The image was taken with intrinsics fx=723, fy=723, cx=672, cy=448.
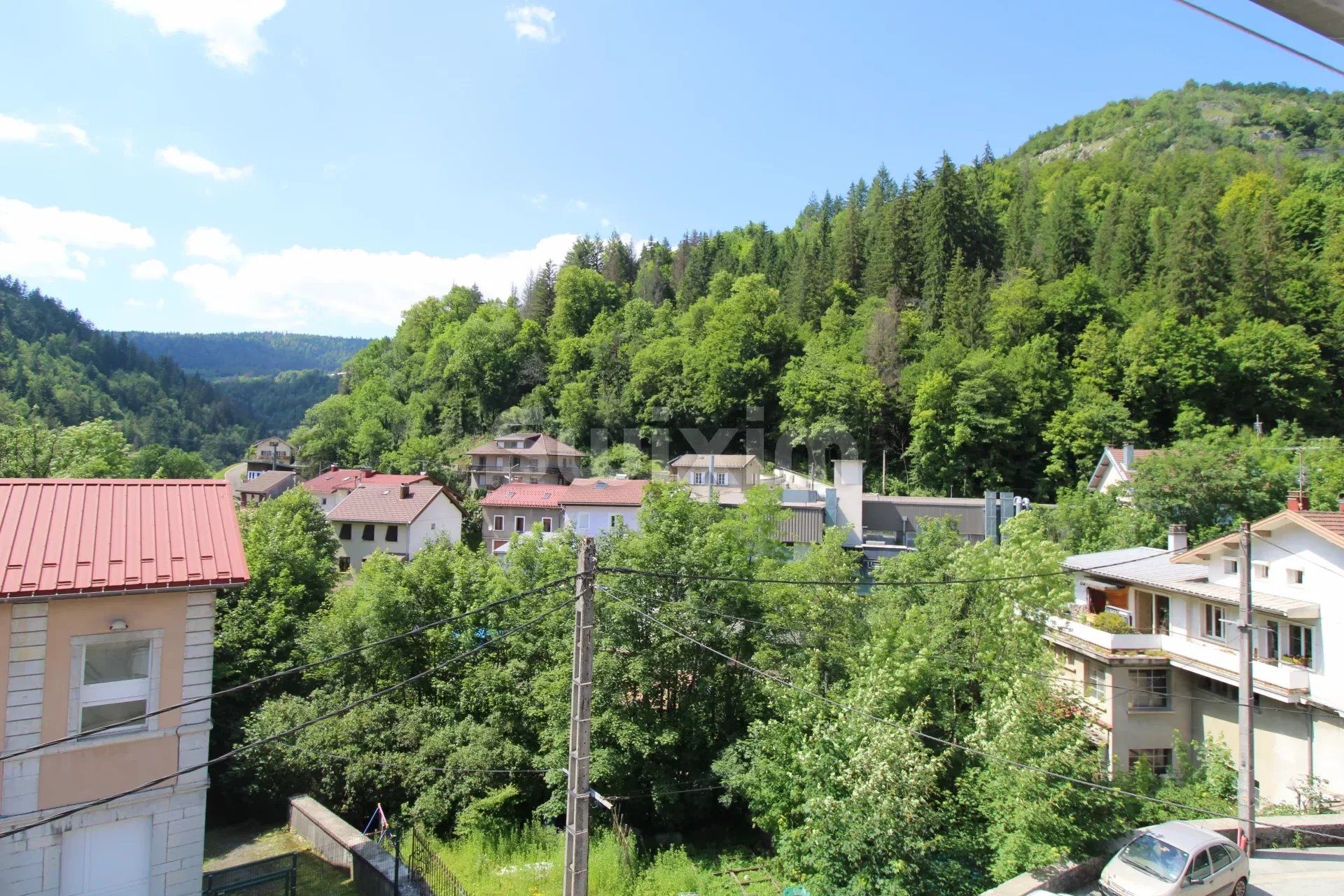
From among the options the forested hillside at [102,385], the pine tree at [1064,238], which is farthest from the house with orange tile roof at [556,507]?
the forested hillside at [102,385]

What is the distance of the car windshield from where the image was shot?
989 cm

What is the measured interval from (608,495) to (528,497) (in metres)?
7.87

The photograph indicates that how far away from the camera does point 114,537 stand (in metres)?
8.98

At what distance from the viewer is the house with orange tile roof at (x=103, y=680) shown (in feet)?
26.7

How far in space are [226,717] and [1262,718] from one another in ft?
80.7

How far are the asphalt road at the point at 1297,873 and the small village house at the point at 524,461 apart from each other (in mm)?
47540

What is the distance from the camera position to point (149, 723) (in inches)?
346

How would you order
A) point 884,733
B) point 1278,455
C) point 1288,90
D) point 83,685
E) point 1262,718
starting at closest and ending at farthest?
1. point 83,685
2. point 884,733
3. point 1262,718
4. point 1278,455
5. point 1288,90

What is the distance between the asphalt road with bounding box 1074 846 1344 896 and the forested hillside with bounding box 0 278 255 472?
103m

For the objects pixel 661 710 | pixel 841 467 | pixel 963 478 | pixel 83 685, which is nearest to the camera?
pixel 83 685

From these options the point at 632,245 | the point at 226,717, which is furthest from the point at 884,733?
the point at 632,245

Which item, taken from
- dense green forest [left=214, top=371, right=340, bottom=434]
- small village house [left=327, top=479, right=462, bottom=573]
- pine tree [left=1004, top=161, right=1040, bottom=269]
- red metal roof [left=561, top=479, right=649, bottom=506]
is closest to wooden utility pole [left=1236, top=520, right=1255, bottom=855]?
red metal roof [left=561, top=479, right=649, bottom=506]

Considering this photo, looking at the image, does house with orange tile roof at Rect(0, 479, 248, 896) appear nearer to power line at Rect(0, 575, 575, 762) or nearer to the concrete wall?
power line at Rect(0, 575, 575, 762)

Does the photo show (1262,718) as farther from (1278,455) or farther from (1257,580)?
(1278,455)
